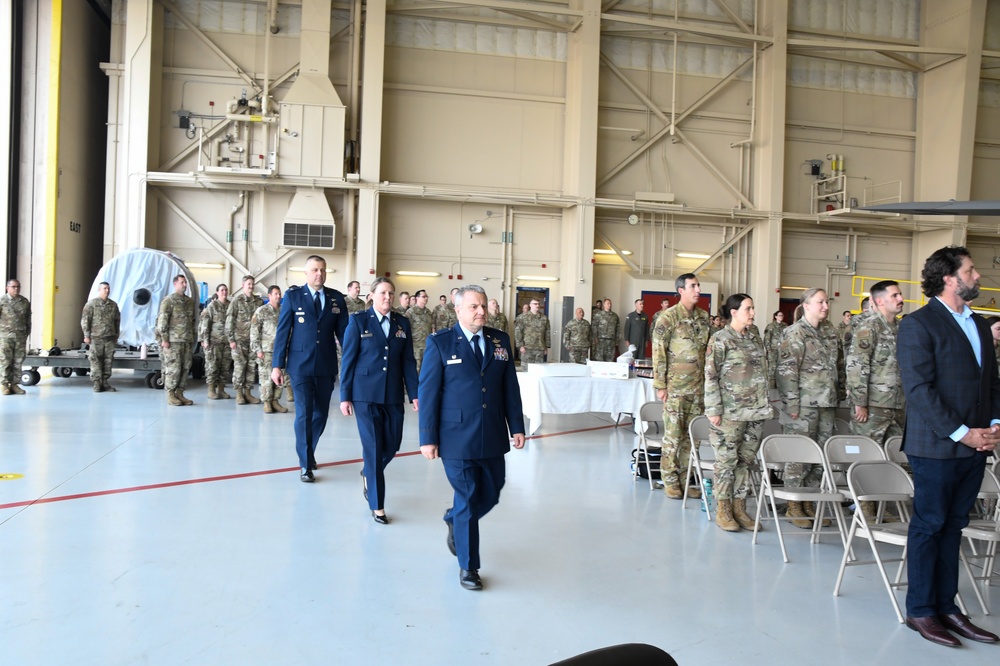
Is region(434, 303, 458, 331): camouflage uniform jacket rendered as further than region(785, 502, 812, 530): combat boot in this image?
Yes

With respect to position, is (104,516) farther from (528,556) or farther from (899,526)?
(899,526)

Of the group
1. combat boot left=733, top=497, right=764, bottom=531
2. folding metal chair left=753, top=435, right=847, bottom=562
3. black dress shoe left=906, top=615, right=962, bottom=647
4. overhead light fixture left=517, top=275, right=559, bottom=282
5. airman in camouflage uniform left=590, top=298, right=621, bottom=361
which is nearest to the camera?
black dress shoe left=906, top=615, right=962, bottom=647

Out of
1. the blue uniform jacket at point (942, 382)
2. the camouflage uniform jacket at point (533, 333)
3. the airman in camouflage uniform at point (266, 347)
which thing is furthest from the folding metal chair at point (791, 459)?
the camouflage uniform jacket at point (533, 333)

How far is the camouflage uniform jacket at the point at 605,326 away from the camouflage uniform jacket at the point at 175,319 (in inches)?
330

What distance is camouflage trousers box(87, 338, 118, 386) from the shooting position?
1062 cm

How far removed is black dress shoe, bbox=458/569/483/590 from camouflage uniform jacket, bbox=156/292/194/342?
298 inches

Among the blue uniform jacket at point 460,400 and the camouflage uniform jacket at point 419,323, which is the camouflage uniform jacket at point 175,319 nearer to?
the camouflage uniform jacket at point 419,323

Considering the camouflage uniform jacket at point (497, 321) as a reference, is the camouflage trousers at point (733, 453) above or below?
below

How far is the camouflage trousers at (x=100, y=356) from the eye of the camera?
418 inches

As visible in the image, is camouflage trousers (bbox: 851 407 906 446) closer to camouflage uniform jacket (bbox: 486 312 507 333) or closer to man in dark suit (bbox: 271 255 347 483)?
man in dark suit (bbox: 271 255 347 483)

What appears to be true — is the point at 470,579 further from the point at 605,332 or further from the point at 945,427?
the point at 605,332

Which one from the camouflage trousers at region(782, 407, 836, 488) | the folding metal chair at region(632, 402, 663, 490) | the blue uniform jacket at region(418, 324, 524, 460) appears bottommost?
the folding metal chair at region(632, 402, 663, 490)

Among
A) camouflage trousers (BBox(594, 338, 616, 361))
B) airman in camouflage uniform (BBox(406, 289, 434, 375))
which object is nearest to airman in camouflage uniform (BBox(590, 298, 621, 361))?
camouflage trousers (BBox(594, 338, 616, 361))

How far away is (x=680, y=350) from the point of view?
5707 millimetres
